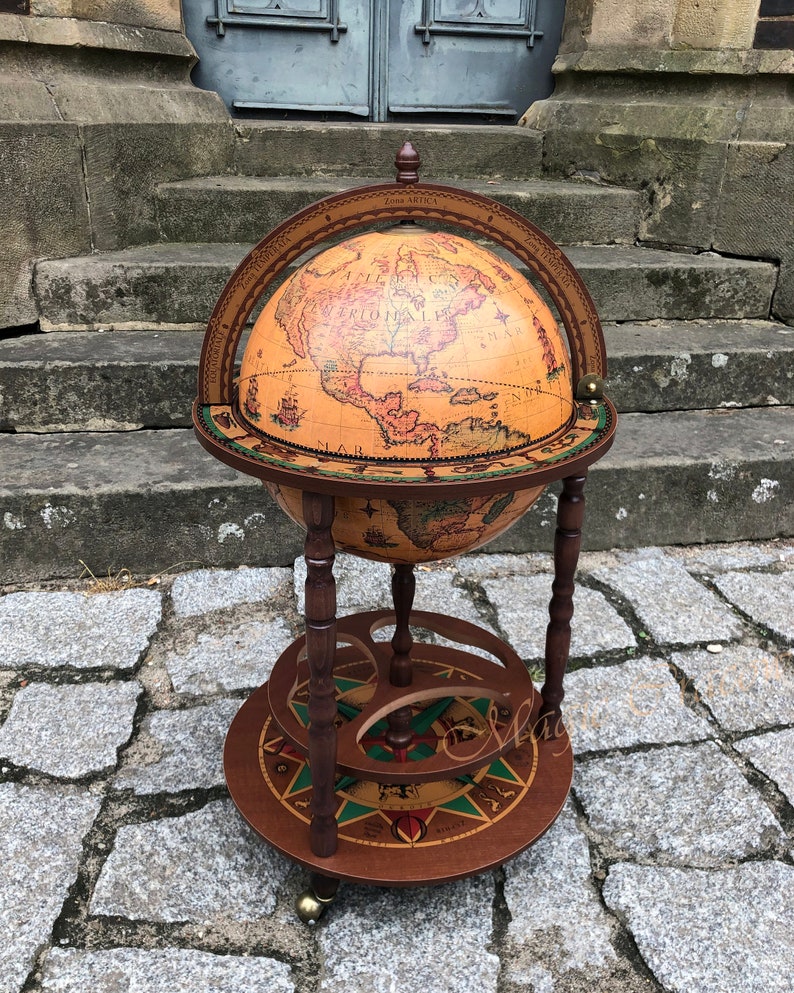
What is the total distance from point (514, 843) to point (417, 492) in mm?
1046

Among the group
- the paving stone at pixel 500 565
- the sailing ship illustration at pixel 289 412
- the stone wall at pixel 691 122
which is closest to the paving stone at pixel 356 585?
the paving stone at pixel 500 565

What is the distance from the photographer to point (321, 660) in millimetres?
1854

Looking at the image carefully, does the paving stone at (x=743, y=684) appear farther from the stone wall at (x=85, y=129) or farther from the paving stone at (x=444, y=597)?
the stone wall at (x=85, y=129)

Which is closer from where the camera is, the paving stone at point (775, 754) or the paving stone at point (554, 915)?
the paving stone at point (554, 915)

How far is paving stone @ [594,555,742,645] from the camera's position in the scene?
3.20 m

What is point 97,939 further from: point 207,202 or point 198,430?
point 207,202

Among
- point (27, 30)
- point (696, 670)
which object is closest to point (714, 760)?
point (696, 670)

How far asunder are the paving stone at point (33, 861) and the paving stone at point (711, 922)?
144cm

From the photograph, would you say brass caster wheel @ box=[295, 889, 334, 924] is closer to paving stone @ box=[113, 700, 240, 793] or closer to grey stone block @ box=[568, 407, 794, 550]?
paving stone @ box=[113, 700, 240, 793]

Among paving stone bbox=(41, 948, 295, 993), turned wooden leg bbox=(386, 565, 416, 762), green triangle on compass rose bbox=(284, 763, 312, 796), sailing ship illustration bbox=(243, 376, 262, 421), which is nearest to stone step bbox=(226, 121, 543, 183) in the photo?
turned wooden leg bbox=(386, 565, 416, 762)

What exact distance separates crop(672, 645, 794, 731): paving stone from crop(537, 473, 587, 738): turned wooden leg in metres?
0.72

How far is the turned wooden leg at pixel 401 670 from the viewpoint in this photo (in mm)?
2324

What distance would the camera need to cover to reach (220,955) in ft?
6.28

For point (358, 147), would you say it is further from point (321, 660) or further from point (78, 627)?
point (321, 660)
